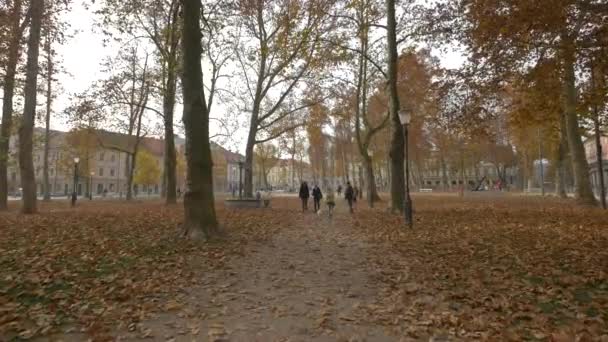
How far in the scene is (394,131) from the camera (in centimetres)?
1711

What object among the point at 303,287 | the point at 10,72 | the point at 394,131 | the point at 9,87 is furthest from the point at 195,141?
the point at 9,87

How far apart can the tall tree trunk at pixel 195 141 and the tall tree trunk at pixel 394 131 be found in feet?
30.6

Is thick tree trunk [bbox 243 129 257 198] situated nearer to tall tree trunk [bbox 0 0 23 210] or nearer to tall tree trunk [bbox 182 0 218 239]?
tall tree trunk [bbox 0 0 23 210]

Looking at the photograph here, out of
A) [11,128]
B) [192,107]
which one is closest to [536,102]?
[192,107]

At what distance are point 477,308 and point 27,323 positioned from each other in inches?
221

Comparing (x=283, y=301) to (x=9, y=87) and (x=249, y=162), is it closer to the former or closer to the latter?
(x=9, y=87)

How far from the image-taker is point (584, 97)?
10180 millimetres

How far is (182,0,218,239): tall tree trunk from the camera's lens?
10070 mm

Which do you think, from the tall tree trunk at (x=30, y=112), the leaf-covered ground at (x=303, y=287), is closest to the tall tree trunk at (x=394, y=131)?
the leaf-covered ground at (x=303, y=287)

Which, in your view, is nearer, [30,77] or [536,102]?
[536,102]

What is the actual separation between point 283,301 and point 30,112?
17.0 meters

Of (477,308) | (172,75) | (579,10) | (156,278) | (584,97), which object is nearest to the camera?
(477,308)

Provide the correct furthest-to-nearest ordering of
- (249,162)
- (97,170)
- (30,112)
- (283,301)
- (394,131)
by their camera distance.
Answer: (97,170), (249,162), (30,112), (394,131), (283,301)

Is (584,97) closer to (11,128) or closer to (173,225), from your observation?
(173,225)
